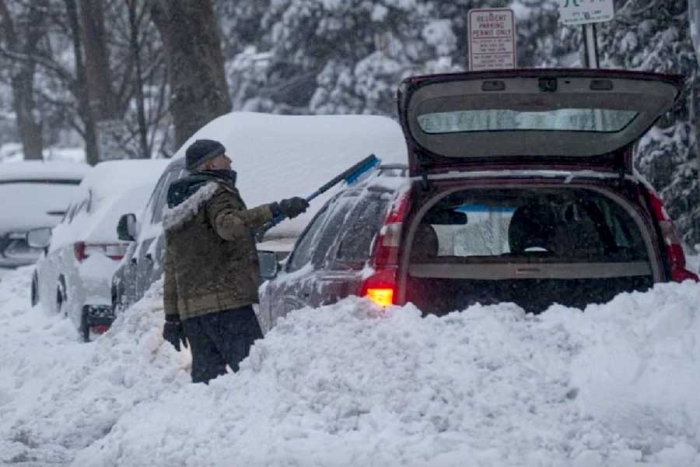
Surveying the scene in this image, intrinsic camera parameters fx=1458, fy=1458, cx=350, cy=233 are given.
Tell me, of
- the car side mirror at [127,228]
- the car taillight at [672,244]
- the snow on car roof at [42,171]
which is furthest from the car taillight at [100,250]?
the car taillight at [672,244]

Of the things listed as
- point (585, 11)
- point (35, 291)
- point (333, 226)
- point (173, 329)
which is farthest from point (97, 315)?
point (333, 226)

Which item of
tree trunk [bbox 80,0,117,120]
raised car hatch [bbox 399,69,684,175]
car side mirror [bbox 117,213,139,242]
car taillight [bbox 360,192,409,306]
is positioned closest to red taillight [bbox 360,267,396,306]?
car taillight [bbox 360,192,409,306]

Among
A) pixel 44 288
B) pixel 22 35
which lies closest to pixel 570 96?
pixel 44 288

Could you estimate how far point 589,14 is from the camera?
35.9 ft

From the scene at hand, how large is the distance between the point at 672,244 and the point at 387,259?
54.2 inches

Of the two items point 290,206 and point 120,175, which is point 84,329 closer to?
point 120,175

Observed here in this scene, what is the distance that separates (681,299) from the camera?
21.0ft

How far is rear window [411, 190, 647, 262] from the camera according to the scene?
6.87 m

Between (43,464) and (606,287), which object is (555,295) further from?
(43,464)

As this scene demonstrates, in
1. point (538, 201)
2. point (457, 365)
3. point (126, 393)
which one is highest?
point (538, 201)

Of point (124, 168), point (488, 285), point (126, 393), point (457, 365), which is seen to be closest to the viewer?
point (457, 365)

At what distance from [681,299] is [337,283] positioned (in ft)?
5.48

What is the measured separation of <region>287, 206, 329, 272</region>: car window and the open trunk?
45.0 inches

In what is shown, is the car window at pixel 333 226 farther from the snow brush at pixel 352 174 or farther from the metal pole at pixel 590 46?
the metal pole at pixel 590 46
